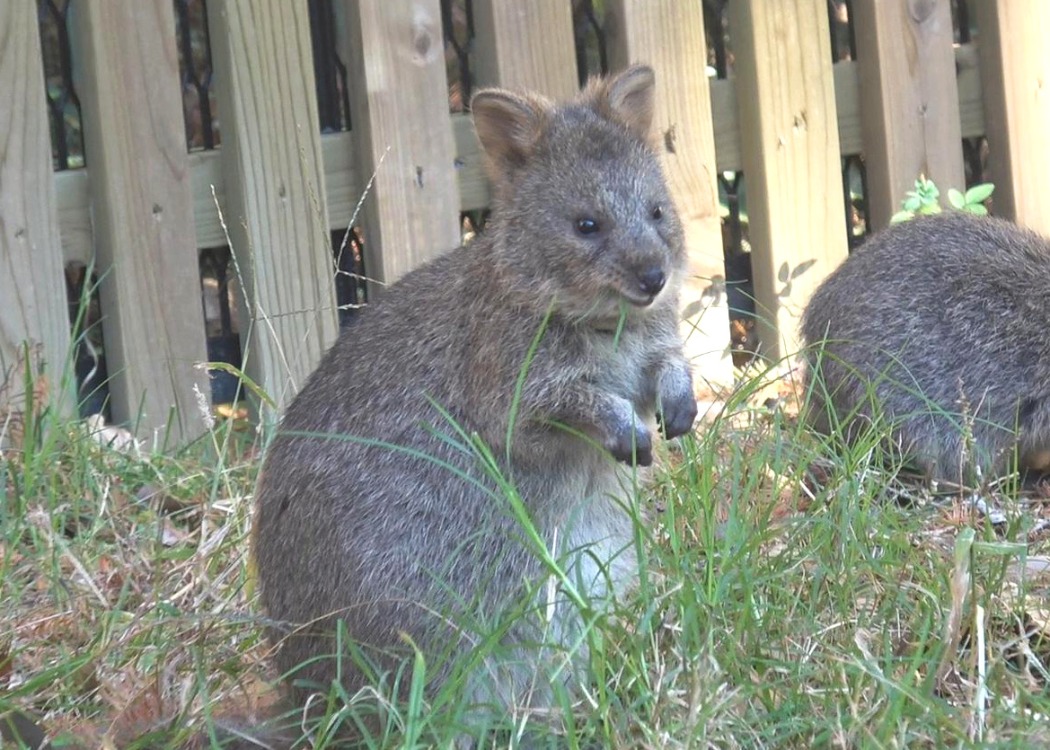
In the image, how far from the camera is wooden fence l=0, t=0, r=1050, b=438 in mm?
5250

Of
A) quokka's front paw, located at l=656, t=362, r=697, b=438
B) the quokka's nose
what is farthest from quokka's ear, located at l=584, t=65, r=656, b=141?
quokka's front paw, located at l=656, t=362, r=697, b=438

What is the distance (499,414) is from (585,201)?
0.54 meters

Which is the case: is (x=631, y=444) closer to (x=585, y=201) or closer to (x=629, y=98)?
(x=585, y=201)

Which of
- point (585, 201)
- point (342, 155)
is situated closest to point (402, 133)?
point (342, 155)

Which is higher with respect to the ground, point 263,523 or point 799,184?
point 799,184

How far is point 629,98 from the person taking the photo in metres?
4.06

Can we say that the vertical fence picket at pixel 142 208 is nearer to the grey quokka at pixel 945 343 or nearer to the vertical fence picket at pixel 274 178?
the vertical fence picket at pixel 274 178

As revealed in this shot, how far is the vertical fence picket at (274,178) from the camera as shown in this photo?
5391 millimetres

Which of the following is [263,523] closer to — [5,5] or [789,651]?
[789,651]

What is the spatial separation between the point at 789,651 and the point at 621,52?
10.3 feet

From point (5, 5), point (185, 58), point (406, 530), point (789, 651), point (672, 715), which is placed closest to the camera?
point (672, 715)

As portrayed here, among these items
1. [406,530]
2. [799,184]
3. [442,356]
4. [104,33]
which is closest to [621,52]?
[799,184]

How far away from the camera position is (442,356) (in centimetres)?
380

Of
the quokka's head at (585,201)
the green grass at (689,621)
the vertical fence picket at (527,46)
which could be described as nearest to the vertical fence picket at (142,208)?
the green grass at (689,621)
